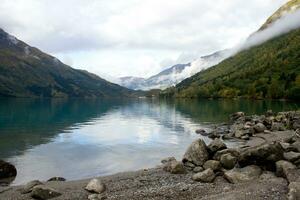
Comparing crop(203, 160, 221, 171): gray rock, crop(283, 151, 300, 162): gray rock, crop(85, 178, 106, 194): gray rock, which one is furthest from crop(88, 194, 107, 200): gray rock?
crop(283, 151, 300, 162): gray rock

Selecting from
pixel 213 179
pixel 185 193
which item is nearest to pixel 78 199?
pixel 185 193

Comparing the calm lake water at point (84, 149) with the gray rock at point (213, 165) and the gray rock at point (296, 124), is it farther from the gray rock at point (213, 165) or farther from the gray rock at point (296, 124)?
the gray rock at point (296, 124)

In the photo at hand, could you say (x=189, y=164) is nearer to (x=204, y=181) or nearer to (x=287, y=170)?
(x=204, y=181)

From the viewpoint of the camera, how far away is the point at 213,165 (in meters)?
37.7

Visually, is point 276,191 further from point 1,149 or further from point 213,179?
point 1,149

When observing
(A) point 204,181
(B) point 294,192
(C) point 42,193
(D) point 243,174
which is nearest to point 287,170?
(D) point 243,174

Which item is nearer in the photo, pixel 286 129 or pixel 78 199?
pixel 78 199

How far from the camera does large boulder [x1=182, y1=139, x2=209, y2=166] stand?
4125 centimetres

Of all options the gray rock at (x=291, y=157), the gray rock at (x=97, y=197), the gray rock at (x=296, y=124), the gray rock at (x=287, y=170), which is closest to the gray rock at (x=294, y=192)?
the gray rock at (x=287, y=170)

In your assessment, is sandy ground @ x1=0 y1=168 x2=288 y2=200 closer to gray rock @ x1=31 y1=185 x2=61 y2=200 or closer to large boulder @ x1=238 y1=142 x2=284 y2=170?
gray rock @ x1=31 y1=185 x2=61 y2=200

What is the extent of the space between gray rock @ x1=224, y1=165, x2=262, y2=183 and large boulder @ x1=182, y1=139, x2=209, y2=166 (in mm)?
6764

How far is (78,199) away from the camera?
101 feet

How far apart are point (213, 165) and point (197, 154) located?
13.6 ft

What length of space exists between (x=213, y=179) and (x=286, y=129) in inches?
1896
